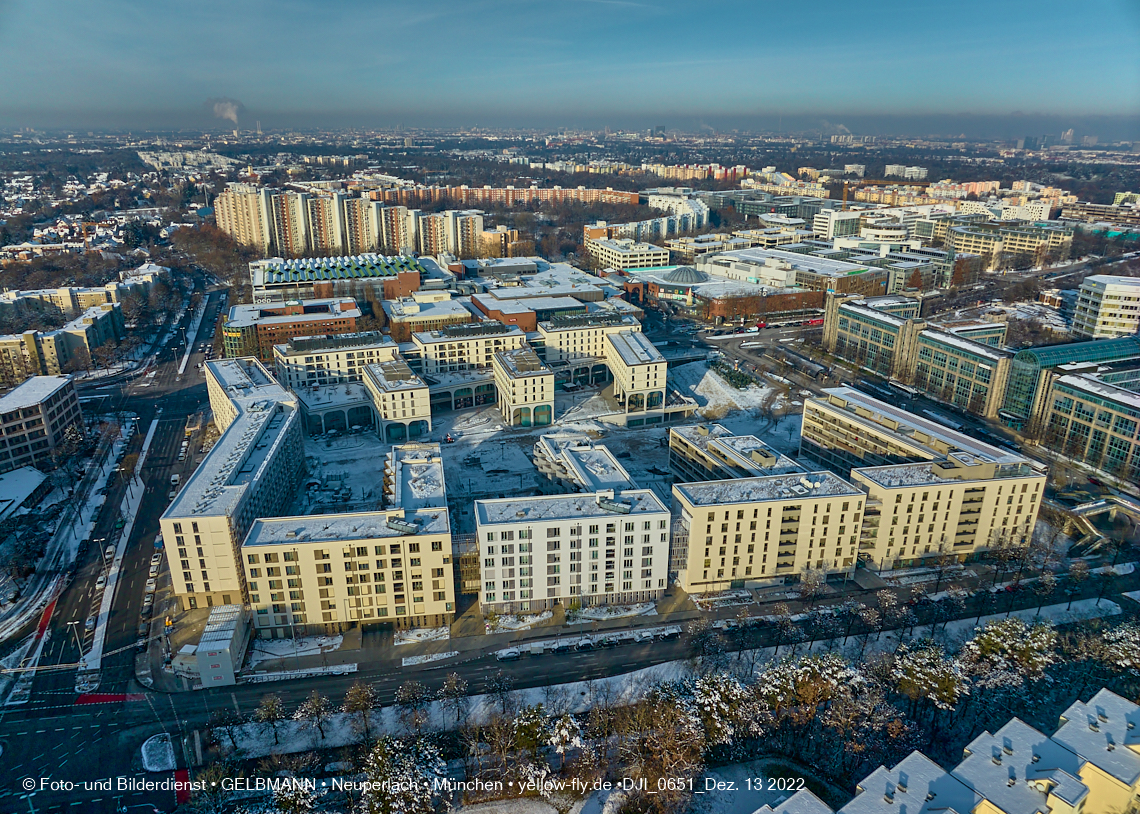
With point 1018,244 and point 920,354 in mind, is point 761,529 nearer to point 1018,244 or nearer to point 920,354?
point 920,354

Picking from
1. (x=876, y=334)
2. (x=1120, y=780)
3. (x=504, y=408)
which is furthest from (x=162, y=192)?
(x=1120, y=780)

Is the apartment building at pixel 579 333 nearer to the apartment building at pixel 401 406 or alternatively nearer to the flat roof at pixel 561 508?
the apartment building at pixel 401 406

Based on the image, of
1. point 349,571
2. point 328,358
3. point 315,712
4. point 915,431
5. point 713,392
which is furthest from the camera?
point 713,392

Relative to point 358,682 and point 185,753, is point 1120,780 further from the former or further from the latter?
point 185,753

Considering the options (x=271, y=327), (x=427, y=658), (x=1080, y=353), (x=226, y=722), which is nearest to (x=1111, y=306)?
(x=1080, y=353)

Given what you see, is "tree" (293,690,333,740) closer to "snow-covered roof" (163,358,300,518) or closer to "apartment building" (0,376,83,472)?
"snow-covered roof" (163,358,300,518)
